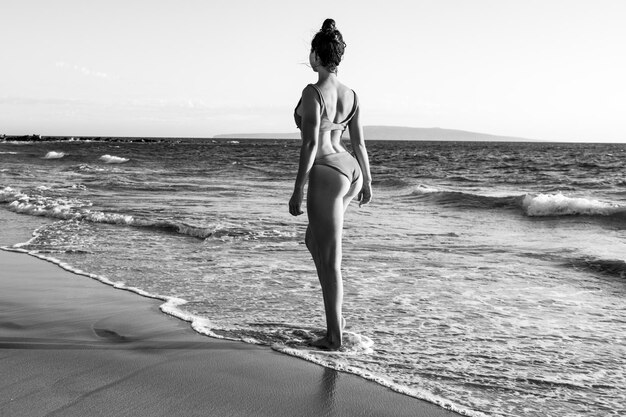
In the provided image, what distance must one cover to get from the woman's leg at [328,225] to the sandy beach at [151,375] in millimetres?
498

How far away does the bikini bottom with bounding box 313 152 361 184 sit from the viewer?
417cm

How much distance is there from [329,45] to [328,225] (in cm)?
115

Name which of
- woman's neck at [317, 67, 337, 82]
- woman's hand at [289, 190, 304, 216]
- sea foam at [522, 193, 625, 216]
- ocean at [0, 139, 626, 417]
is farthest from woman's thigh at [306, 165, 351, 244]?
sea foam at [522, 193, 625, 216]

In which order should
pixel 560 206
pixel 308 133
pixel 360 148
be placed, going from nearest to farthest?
pixel 308 133 < pixel 360 148 < pixel 560 206

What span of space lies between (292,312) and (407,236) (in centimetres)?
522

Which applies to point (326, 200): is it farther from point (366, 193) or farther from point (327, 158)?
point (366, 193)

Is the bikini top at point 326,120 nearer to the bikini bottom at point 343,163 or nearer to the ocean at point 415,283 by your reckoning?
the bikini bottom at point 343,163

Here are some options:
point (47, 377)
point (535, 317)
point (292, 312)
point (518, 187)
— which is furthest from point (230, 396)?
point (518, 187)

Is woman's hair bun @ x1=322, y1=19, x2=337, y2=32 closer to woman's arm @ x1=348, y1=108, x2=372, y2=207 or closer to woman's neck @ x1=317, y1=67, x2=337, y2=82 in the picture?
woman's neck @ x1=317, y1=67, x2=337, y2=82

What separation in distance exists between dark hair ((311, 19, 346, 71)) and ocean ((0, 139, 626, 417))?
192 centimetres

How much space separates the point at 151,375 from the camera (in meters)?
3.88

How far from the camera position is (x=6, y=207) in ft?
47.9

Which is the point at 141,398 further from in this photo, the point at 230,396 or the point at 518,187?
the point at 518,187

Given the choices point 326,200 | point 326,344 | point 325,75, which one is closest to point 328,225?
point 326,200
